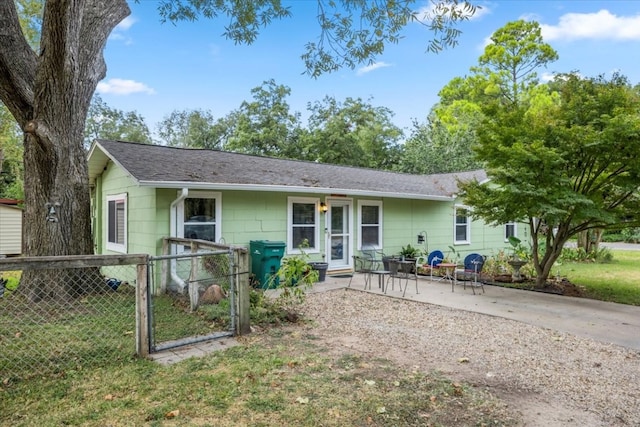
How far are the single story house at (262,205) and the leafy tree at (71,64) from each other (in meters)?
1.10

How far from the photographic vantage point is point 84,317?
5.94 meters

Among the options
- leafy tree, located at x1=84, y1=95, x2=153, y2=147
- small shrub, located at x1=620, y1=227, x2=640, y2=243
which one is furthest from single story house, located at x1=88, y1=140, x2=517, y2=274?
leafy tree, located at x1=84, y1=95, x2=153, y2=147

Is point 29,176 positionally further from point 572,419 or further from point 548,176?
point 548,176

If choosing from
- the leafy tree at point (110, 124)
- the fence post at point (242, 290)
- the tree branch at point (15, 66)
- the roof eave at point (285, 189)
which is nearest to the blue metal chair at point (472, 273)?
the roof eave at point (285, 189)

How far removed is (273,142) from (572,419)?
2475cm

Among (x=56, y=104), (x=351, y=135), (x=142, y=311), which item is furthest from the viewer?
(x=351, y=135)

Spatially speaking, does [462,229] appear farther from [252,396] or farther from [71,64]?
[71,64]

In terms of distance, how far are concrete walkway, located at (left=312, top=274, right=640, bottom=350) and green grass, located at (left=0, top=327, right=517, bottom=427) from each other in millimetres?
3044

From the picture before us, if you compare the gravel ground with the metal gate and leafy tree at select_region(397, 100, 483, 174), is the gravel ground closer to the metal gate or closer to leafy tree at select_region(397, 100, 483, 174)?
the metal gate

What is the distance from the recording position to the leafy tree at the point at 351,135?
83.7 ft

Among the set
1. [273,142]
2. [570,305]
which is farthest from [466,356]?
[273,142]

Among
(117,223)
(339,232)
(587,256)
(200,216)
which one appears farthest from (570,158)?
(117,223)

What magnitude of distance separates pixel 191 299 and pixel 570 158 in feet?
24.5

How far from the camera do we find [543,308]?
690 cm
